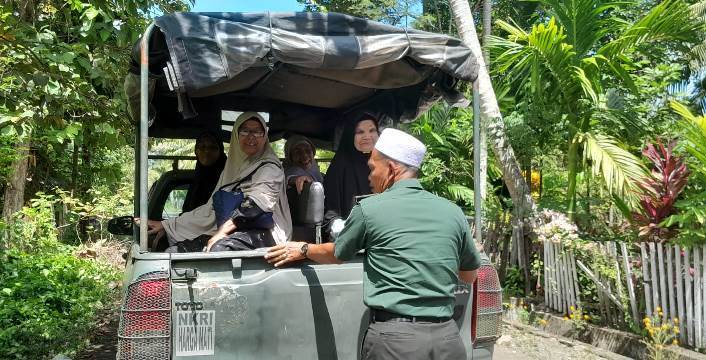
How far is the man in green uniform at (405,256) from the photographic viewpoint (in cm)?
242

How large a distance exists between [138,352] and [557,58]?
19.4ft

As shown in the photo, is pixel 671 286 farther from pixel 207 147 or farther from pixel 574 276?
pixel 207 147

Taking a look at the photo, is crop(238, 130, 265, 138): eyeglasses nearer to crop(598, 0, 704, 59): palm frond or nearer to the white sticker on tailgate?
the white sticker on tailgate

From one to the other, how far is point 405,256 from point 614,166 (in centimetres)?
462

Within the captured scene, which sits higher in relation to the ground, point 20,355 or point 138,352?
point 138,352

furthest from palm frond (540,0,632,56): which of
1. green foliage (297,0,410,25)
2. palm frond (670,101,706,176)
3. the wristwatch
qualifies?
green foliage (297,0,410,25)

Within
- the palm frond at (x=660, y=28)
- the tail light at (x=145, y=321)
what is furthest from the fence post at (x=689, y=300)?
the tail light at (x=145, y=321)

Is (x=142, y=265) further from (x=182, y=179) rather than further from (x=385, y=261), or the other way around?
(x=182, y=179)

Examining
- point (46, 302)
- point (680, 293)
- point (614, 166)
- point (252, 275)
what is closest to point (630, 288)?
point (680, 293)

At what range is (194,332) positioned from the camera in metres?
2.69

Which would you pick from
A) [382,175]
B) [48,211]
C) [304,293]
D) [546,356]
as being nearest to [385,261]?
[382,175]

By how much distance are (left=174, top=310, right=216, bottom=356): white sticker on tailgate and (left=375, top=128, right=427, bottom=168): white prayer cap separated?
109cm

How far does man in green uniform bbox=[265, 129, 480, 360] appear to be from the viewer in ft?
7.93

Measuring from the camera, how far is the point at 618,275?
567 cm
